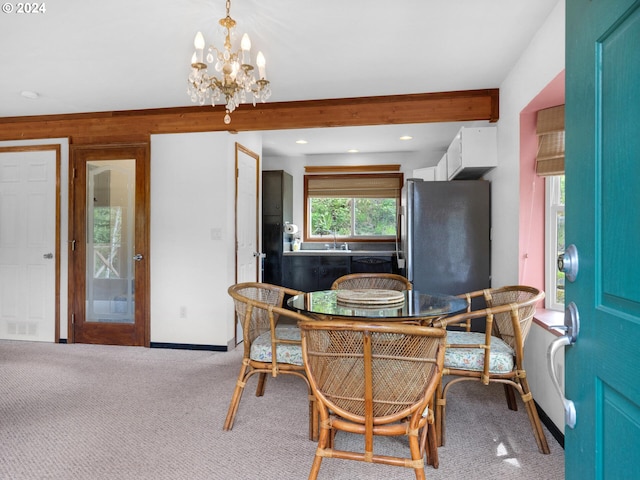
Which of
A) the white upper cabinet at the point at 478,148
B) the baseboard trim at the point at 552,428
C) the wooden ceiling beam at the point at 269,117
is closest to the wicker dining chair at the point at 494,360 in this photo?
the baseboard trim at the point at 552,428

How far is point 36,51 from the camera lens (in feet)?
9.14

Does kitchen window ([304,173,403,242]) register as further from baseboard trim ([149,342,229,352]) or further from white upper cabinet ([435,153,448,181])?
baseboard trim ([149,342,229,352])

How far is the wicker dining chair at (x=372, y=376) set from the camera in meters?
1.45

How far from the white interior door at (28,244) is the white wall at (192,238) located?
3.75 ft

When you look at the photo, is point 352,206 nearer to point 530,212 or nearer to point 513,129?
point 513,129

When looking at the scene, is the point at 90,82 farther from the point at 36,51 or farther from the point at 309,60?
the point at 309,60

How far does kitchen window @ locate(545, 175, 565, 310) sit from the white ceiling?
91cm

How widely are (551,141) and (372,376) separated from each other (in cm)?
199

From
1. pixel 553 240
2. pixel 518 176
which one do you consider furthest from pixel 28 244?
pixel 553 240

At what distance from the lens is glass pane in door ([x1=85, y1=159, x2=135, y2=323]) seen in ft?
13.9

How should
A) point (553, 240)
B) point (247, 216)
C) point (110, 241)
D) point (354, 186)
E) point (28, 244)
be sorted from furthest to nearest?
1. point (354, 186)
2. point (247, 216)
3. point (28, 244)
4. point (110, 241)
5. point (553, 240)

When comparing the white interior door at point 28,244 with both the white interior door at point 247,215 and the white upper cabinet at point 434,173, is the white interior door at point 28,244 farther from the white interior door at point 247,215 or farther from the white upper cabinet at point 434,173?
the white upper cabinet at point 434,173

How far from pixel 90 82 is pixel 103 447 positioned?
2.68 meters

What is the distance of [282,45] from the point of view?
269cm
